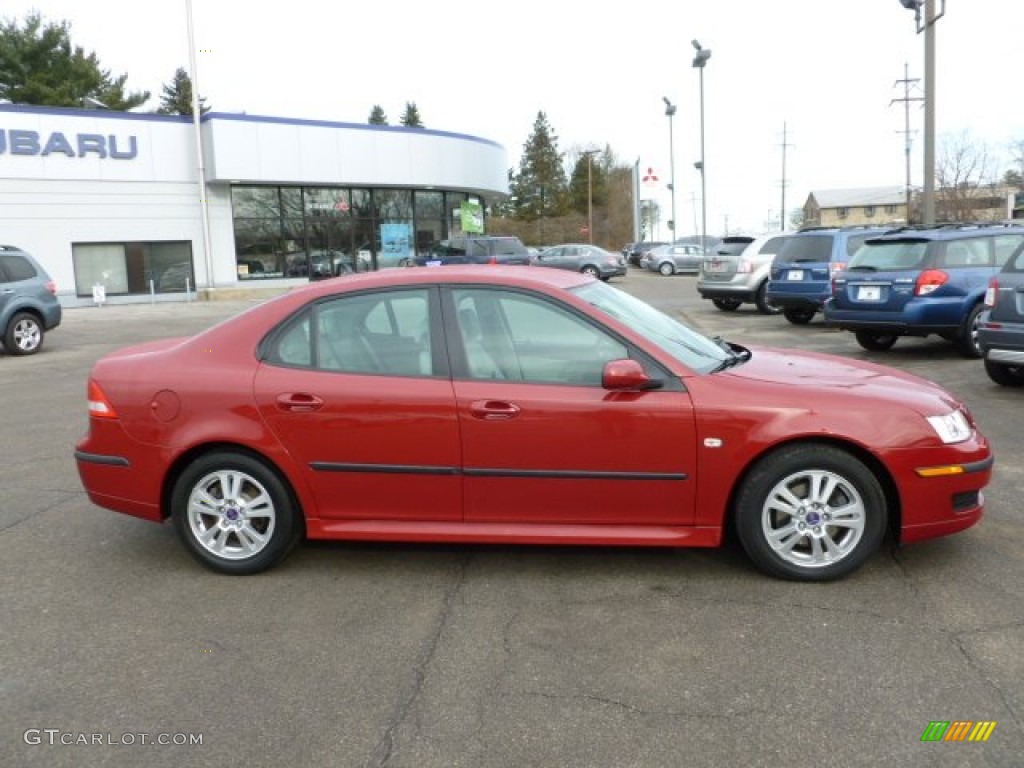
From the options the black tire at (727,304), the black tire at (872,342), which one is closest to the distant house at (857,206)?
the black tire at (727,304)

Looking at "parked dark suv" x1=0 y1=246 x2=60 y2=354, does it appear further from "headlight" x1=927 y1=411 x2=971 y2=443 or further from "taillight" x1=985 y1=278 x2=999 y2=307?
"headlight" x1=927 y1=411 x2=971 y2=443

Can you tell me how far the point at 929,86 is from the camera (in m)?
16.2

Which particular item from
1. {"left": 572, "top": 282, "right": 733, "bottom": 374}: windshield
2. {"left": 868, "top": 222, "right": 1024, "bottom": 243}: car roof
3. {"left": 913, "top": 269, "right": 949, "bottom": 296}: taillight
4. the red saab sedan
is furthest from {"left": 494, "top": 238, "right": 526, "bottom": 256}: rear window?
the red saab sedan

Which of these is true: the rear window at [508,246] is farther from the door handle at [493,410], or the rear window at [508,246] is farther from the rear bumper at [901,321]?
the door handle at [493,410]

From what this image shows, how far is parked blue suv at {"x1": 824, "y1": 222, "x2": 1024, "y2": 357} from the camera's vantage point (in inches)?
416

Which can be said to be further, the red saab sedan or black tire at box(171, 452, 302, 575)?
black tire at box(171, 452, 302, 575)

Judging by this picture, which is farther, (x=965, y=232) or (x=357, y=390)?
(x=965, y=232)

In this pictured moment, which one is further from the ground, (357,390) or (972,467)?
(357,390)

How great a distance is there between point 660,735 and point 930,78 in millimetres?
16572

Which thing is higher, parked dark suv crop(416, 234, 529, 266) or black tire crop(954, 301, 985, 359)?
parked dark suv crop(416, 234, 529, 266)

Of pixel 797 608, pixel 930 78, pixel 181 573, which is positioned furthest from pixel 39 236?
pixel 797 608

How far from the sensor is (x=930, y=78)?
16172 mm

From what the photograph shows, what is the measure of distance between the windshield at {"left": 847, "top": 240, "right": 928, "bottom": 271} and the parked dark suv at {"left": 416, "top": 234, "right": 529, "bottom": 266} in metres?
17.4

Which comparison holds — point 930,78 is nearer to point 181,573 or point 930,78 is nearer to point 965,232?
point 965,232
